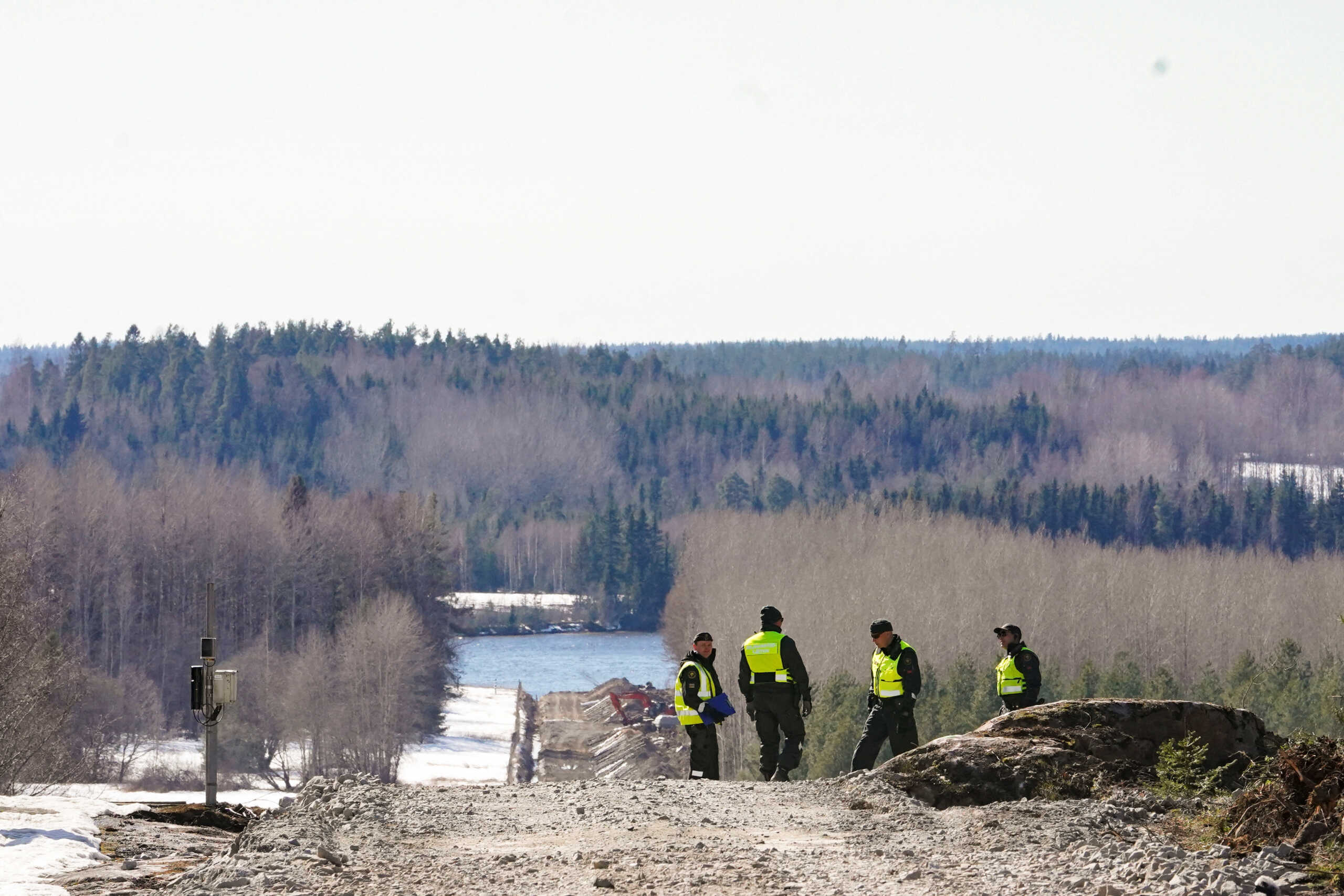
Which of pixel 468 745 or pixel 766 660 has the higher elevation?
pixel 766 660

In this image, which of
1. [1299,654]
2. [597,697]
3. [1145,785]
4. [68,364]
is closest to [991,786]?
[1145,785]

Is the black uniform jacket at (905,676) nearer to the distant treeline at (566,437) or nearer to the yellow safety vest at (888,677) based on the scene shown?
the yellow safety vest at (888,677)

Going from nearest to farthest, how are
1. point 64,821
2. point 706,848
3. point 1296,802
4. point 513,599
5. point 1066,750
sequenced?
point 1296,802 → point 706,848 → point 64,821 → point 1066,750 → point 513,599

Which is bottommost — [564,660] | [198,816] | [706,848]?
[564,660]

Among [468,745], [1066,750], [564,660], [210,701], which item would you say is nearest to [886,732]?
[1066,750]

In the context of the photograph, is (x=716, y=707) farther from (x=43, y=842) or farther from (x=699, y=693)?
(x=43, y=842)

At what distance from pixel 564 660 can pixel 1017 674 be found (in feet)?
316

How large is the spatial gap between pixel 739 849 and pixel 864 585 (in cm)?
6059

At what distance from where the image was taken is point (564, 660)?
361 ft

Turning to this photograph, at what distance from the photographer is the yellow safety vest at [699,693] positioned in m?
14.9

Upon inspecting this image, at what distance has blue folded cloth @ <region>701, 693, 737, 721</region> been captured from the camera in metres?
14.8

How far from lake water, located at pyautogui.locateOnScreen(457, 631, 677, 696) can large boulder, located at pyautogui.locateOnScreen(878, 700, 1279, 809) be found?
76.7 meters

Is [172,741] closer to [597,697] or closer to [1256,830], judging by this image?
[597,697]

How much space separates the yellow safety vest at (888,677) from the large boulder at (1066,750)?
172cm
